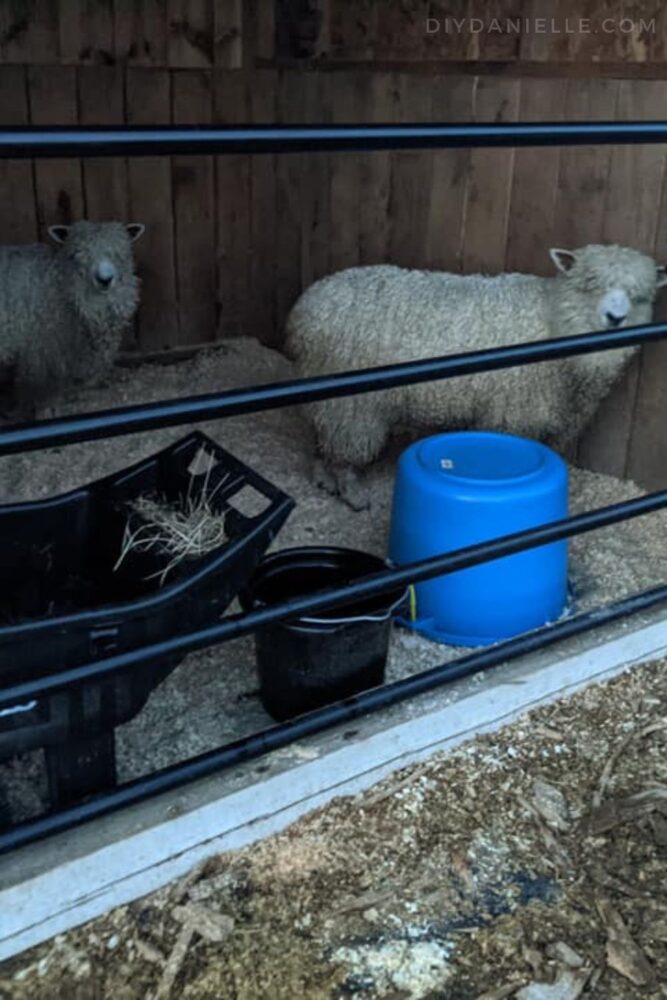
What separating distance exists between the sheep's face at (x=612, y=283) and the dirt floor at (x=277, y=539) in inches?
26.6

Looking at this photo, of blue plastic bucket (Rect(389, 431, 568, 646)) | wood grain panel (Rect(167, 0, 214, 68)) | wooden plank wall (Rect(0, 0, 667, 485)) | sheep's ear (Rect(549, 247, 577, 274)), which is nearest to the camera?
blue plastic bucket (Rect(389, 431, 568, 646))

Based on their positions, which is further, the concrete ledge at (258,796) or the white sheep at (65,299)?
the white sheep at (65,299)

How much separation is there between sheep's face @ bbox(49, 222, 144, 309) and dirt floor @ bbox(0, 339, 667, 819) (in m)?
0.57

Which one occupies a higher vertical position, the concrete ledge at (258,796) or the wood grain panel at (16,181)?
the wood grain panel at (16,181)

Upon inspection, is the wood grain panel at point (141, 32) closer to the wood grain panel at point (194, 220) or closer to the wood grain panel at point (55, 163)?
the wood grain panel at point (194, 220)

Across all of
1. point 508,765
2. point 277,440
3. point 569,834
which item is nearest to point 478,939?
point 569,834

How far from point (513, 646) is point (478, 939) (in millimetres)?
577

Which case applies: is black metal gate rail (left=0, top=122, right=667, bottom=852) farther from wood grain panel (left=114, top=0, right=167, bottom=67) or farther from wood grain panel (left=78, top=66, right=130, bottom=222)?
wood grain panel (left=114, top=0, right=167, bottom=67)

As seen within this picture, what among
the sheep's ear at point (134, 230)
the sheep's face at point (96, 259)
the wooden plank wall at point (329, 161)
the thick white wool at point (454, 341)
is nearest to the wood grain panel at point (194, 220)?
the wooden plank wall at point (329, 161)

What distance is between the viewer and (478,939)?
1.60m

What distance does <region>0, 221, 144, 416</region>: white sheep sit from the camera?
3.95 m

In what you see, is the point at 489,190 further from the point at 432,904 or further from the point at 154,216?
the point at 432,904

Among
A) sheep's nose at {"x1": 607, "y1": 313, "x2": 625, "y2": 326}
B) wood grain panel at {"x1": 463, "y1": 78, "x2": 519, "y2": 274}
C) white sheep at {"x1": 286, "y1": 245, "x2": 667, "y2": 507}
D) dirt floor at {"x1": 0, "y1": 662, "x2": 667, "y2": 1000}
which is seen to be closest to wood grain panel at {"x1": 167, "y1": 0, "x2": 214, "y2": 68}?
wood grain panel at {"x1": 463, "y1": 78, "x2": 519, "y2": 274}

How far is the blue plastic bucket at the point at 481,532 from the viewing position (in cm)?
261
